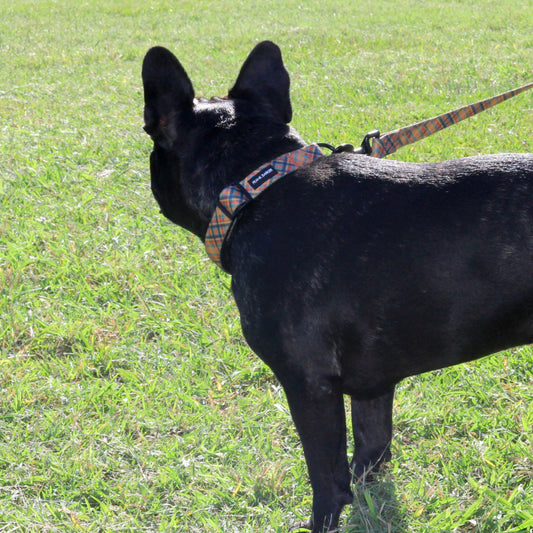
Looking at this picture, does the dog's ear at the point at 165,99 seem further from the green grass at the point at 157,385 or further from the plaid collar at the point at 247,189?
the green grass at the point at 157,385

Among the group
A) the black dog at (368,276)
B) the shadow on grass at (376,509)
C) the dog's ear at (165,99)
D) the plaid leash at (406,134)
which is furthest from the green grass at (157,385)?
the dog's ear at (165,99)

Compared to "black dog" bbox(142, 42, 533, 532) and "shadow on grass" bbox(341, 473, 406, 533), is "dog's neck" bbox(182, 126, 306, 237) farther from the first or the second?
"shadow on grass" bbox(341, 473, 406, 533)

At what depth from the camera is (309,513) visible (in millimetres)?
2748

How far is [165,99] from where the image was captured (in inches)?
108

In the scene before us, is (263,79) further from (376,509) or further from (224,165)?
(376,509)

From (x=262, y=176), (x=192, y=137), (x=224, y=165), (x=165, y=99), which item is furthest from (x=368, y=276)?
(x=165, y=99)

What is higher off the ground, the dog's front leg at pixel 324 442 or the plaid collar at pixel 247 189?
the plaid collar at pixel 247 189

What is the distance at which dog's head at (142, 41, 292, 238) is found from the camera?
265 centimetres

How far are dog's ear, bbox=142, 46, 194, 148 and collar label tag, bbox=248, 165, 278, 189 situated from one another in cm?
45

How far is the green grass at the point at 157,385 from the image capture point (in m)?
2.78

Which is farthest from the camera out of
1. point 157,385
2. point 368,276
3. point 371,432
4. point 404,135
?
point 157,385

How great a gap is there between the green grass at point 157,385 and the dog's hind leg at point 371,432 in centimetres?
8

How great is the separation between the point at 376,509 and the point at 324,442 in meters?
0.51

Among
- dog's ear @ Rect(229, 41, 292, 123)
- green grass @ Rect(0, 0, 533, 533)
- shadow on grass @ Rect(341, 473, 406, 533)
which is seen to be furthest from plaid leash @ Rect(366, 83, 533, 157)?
shadow on grass @ Rect(341, 473, 406, 533)
